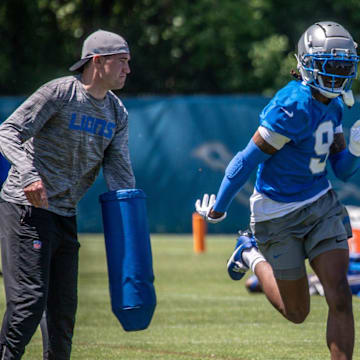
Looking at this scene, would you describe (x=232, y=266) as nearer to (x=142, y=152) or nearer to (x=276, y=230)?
(x=276, y=230)

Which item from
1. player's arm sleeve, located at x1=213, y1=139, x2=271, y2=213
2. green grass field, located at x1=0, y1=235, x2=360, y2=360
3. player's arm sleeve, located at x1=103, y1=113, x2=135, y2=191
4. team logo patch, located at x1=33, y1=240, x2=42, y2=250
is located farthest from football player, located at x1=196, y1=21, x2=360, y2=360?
green grass field, located at x1=0, y1=235, x2=360, y2=360

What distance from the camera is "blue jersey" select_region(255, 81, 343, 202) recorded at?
5.61 metres

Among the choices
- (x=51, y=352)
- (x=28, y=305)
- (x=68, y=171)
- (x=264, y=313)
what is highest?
(x=68, y=171)

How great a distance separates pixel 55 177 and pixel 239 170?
105 cm

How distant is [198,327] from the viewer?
906 centimetres

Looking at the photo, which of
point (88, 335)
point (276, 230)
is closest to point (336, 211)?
point (276, 230)

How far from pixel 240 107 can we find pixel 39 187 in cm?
1556

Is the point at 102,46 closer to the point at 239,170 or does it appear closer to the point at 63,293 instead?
the point at 239,170

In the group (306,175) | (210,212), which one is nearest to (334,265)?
(306,175)

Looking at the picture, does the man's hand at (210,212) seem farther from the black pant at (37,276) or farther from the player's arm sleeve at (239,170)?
the black pant at (37,276)

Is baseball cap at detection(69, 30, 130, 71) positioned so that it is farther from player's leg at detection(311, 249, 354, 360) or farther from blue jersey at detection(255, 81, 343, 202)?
player's leg at detection(311, 249, 354, 360)

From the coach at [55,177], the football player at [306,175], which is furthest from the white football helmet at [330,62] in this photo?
the coach at [55,177]

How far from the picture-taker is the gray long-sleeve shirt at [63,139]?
5.57 m

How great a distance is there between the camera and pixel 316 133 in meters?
5.72
